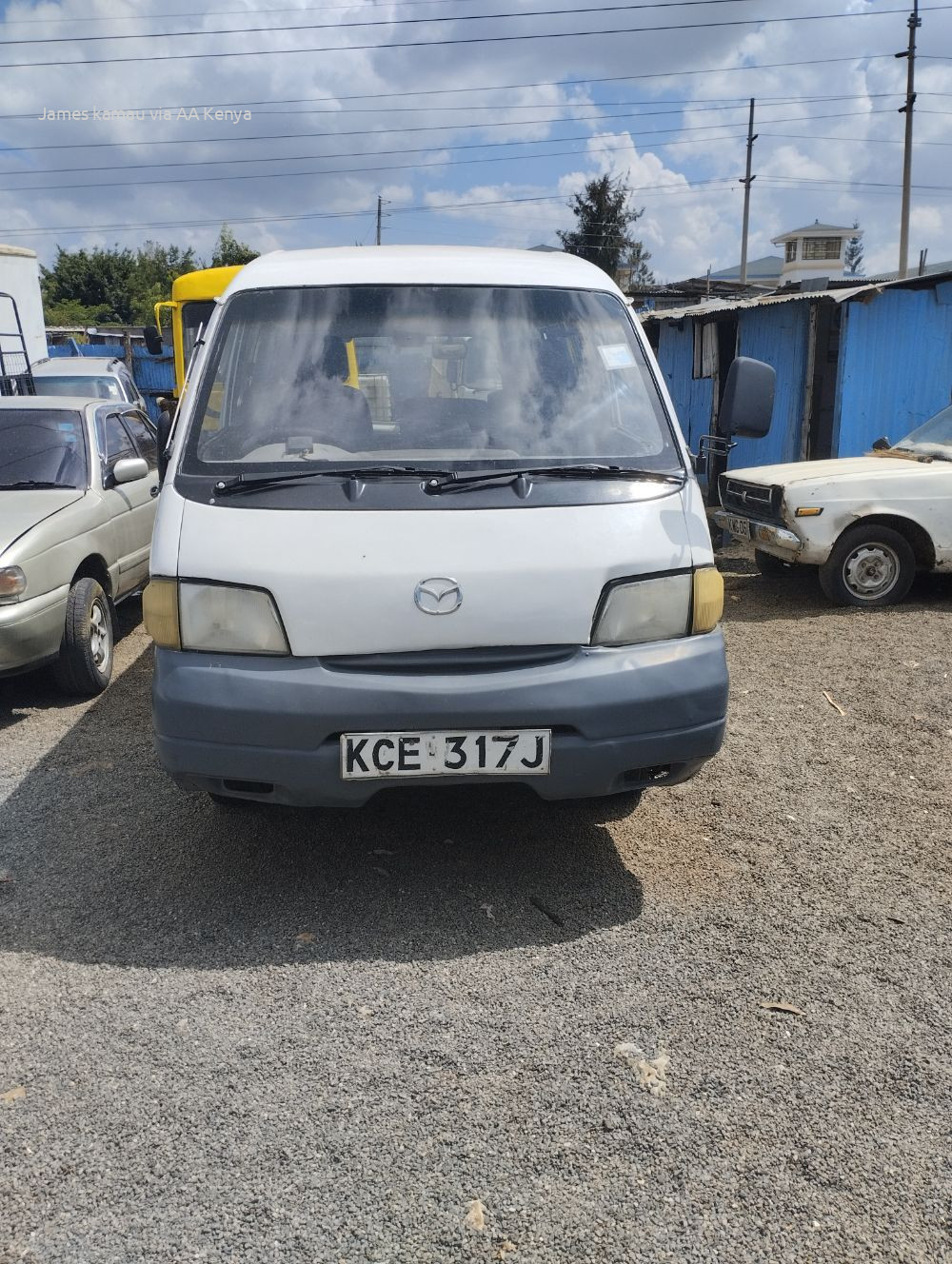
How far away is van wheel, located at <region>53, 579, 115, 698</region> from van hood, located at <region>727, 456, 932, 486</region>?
495 cm

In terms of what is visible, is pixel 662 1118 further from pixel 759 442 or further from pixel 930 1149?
pixel 759 442

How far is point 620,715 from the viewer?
3141 mm

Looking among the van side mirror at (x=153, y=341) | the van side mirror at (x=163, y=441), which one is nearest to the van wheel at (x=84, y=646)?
the van side mirror at (x=163, y=441)

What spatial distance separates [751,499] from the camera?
8195 mm

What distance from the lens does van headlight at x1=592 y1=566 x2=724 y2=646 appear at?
3.24 meters

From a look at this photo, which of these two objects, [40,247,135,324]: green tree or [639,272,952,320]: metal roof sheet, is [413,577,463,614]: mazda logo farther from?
[40,247,135,324]: green tree

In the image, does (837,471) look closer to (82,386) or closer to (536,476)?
(536,476)

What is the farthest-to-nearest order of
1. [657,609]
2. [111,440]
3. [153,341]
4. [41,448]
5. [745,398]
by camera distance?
1. [153,341]
2. [111,440]
3. [41,448]
4. [745,398]
5. [657,609]

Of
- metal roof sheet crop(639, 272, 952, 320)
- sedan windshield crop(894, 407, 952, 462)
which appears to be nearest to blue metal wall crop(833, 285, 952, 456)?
metal roof sheet crop(639, 272, 952, 320)

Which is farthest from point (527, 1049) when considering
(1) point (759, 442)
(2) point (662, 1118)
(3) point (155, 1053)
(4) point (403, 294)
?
(1) point (759, 442)

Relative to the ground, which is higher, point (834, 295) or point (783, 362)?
point (834, 295)

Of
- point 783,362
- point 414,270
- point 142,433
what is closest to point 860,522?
point 414,270

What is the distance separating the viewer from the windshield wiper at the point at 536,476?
337cm

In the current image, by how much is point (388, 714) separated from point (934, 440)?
277 inches
